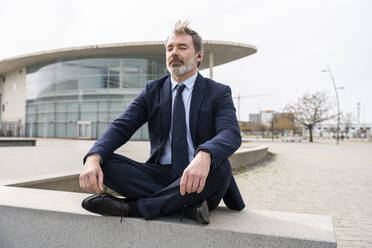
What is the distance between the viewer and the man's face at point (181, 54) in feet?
6.93

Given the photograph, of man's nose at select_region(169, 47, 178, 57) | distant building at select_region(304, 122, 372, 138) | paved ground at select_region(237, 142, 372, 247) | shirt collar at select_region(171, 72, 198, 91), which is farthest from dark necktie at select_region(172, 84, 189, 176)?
distant building at select_region(304, 122, 372, 138)

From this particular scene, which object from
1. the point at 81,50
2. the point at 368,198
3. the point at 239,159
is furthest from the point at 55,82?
the point at 368,198

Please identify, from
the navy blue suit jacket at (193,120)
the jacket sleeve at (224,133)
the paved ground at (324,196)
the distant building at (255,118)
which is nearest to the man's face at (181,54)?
the navy blue suit jacket at (193,120)

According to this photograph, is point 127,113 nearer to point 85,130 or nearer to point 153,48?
point 153,48

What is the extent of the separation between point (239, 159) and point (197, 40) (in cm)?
777

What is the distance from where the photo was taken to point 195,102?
2.03 meters

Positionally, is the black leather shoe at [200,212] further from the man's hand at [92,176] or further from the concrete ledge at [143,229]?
the man's hand at [92,176]

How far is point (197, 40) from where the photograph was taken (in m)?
2.17

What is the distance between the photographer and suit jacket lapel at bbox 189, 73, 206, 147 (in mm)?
1987

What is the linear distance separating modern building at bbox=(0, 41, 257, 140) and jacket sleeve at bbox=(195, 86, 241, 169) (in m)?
27.5

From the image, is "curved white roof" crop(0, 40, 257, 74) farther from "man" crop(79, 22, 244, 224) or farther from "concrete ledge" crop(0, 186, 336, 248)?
"concrete ledge" crop(0, 186, 336, 248)

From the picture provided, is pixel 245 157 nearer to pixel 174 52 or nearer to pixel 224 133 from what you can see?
pixel 174 52

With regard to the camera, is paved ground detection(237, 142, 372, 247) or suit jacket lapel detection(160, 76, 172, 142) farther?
paved ground detection(237, 142, 372, 247)

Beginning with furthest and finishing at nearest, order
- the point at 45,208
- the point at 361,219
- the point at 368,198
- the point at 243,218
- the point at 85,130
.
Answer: the point at 85,130, the point at 368,198, the point at 361,219, the point at 45,208, the point at 243,218
